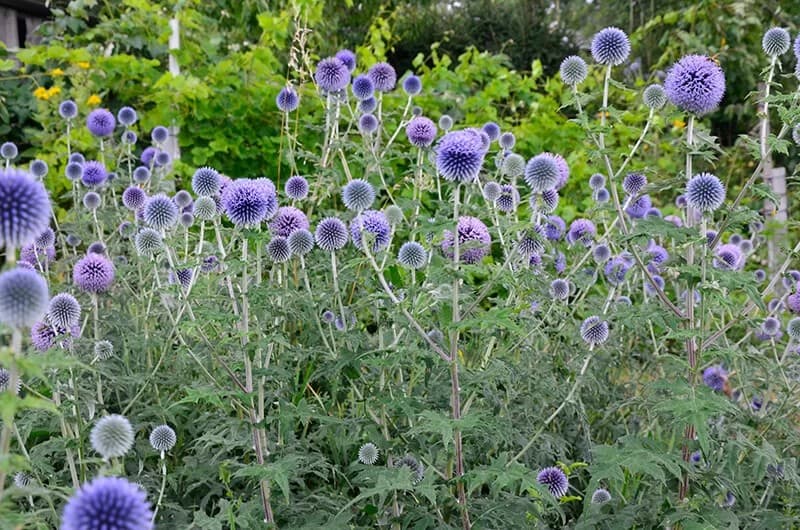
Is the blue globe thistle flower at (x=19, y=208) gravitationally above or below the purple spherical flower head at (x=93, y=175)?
above

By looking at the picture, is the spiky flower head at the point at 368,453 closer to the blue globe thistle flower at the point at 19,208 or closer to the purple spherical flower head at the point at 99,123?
the blue globe thistle flower at the point at 19,208

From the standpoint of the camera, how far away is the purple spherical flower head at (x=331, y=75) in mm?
3609

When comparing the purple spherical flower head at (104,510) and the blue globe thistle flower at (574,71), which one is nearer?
the purple spherical flower head at (104,510)

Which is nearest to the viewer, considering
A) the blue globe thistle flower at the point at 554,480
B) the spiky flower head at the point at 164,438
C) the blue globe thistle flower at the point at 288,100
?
the spiky flower head at the point at 164,438

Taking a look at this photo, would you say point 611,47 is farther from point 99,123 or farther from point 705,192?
point 99,123

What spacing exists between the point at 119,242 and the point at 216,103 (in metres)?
2.28

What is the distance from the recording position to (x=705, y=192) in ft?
7.94

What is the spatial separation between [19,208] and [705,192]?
187 cm

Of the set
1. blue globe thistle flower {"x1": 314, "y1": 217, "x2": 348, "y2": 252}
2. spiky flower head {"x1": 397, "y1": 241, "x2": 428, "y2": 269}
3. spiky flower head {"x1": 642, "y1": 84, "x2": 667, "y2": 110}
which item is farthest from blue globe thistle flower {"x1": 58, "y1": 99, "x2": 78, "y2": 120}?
spiky flower head {"x1": 642, "y1": 84, "x2": 667, "y2": 110}

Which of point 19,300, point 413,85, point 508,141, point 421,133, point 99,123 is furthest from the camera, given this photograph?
point 413,85

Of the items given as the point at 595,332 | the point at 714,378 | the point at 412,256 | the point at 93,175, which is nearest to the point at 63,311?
the point at 412,256

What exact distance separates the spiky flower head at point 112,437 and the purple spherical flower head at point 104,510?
460 millimetres

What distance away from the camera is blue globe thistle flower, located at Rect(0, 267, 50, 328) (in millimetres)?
1278

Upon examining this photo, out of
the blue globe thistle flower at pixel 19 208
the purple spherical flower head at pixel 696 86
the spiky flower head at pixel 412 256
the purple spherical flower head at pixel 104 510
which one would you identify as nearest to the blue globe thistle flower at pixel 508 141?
the spiky flower head at pixel 412 256
